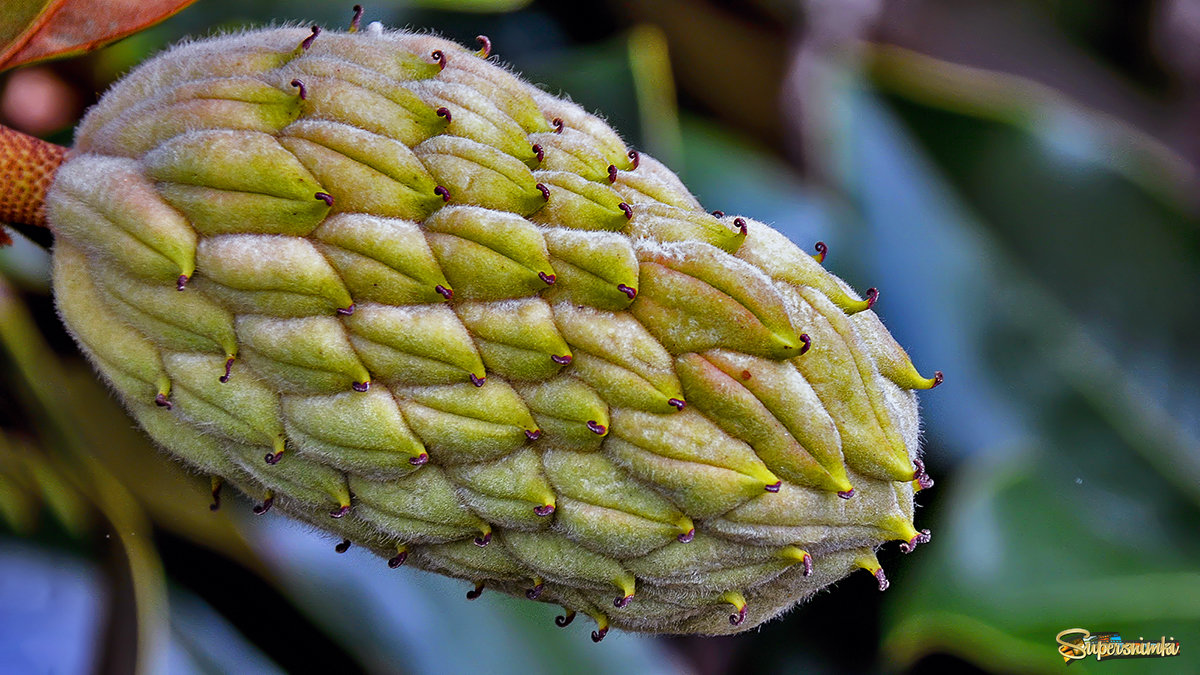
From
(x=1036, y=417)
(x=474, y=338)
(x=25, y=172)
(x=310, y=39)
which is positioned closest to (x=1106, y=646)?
(x=1036, y=417)

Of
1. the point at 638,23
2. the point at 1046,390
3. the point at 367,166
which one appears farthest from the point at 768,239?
the point at 1046,390

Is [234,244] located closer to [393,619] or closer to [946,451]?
[393,619]

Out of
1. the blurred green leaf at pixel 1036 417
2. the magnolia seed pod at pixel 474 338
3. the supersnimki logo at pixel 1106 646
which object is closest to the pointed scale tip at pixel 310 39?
the magnolia seed pod at pixel 474 338

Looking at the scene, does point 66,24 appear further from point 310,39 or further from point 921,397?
point 921,397

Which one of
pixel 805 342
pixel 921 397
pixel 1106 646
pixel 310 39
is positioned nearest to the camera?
pixel 805 342

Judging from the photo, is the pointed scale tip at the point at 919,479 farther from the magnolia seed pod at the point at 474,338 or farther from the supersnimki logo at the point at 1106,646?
the supersnimki logo at the point at 1106,646

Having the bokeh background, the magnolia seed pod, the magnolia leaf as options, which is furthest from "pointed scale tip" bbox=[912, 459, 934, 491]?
the magnolia leaf

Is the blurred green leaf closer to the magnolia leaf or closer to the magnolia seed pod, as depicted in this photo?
the magnolia seed pod
